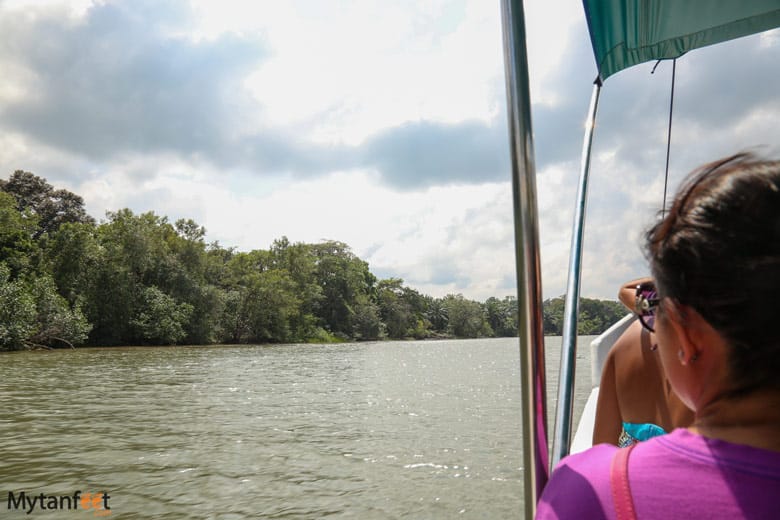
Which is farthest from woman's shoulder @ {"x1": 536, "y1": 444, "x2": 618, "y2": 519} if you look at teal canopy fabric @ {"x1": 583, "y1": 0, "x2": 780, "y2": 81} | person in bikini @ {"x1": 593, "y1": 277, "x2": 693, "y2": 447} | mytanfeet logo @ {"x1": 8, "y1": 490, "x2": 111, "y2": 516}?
mytanfeet logo @ {"x1": 8, "y1": 490, "x2": 111, "y2": 516}

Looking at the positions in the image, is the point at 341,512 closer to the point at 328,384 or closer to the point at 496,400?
the point at 496,400

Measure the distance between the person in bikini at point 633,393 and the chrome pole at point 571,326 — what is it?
0.13 m

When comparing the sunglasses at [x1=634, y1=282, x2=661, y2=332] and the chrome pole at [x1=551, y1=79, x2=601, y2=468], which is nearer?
the sunglasses at [x1=634, y1=282, x2=661, y2=332]

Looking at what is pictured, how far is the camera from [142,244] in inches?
1194

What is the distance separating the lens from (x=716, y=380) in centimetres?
50

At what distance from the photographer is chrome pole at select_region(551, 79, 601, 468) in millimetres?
1055

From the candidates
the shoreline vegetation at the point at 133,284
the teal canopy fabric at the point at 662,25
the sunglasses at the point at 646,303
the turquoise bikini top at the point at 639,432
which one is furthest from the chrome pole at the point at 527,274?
the shoreline vegetation at the point at 133,284

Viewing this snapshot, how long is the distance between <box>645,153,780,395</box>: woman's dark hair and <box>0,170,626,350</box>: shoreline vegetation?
61.0 feet

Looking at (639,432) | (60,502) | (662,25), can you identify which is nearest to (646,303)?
(639,432)

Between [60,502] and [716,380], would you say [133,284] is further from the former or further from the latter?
[716,380]

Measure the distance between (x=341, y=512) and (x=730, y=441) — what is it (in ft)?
12.6

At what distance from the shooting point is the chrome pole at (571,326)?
1055 millimetres

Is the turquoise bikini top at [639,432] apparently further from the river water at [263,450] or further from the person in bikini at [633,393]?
the river water at [263,450]

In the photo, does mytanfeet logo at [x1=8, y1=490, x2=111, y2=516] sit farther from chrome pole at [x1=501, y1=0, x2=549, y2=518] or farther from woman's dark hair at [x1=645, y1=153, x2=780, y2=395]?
woman's dark hair at [x1=645, y1=153, x2=780, y2=395]
